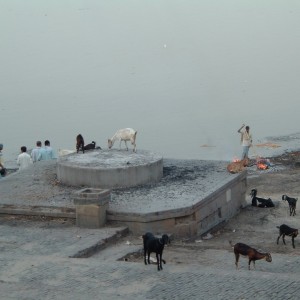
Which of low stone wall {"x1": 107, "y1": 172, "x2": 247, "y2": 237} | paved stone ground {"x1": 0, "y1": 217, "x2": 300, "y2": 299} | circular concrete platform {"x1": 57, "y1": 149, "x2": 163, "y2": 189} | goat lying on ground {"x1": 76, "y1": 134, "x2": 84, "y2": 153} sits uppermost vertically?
goat lying on ground {"x1": 76, "y1": 134, "x2": 84, "y2": 153}

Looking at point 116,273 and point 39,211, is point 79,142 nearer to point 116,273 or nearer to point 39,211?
point 39,211

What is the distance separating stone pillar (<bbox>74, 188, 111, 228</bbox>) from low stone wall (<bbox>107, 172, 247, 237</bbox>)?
0.80 feet

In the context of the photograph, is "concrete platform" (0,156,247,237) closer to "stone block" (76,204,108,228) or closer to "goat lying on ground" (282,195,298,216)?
"stone block" (76,204,108,228)

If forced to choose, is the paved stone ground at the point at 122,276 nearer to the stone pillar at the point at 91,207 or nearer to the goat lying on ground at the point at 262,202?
the stone pillar at the point at 91,207

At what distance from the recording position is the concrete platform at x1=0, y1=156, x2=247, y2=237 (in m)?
15.0

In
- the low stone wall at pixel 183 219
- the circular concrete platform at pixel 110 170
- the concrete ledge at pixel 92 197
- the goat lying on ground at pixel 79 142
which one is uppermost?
the goat lying on ground at pixel 79 142

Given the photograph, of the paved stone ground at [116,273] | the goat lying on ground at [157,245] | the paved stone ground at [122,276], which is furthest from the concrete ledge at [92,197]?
the goat lying on ground at [157,245]

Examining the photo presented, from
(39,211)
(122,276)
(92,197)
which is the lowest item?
(122,276)

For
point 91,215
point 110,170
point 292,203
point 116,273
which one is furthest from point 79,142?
point 116,273

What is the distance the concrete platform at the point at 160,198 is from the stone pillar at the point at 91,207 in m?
0.24

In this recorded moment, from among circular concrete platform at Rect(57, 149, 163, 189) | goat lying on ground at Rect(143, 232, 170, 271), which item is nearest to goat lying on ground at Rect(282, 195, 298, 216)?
circular concrete platform at Rect(57, 149, 163, 189)

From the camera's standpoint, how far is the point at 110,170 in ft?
54.6

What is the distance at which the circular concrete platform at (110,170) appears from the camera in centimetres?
1673

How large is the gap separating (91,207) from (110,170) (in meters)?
1.94
